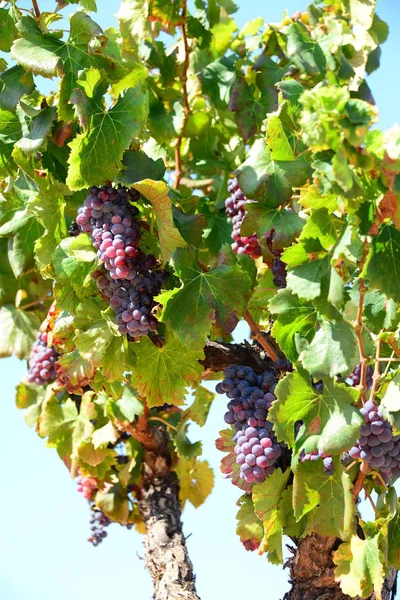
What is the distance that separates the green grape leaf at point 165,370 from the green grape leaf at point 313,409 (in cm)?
37

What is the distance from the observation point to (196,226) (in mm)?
2656

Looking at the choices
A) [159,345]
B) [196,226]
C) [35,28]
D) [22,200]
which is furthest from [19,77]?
[159,345]

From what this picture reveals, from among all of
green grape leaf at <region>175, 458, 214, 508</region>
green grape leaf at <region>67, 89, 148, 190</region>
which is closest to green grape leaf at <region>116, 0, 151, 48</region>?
green grape leaf at <region>67, 89, 148, 190</region>

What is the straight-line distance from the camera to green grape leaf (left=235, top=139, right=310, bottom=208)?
8.54ft

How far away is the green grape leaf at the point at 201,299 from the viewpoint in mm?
2492

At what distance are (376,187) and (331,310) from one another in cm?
33

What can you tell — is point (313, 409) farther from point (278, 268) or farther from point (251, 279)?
point (278, 268)

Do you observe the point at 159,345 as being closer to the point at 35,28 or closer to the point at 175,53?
the point at 35,28

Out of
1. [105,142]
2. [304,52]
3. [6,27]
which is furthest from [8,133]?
[304,52]

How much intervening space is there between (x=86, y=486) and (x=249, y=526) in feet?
4.67

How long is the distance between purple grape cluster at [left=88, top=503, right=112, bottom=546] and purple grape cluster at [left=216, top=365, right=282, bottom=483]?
5.52 feet

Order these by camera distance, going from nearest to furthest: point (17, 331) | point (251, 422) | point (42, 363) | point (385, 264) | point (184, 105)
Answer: point (385, 264) → point (251, 422) → point (184, 105) → point (42, 363) → point (17, 331)

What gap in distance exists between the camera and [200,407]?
12.8 feet

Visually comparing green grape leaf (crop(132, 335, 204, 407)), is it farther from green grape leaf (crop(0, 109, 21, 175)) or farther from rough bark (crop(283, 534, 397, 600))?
green grape leaf (crop(0, 109, 21, 175))
